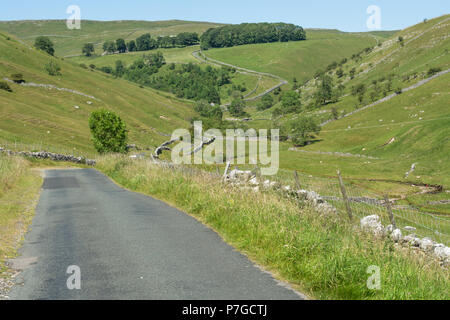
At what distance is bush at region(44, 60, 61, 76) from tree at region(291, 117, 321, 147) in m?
79.7

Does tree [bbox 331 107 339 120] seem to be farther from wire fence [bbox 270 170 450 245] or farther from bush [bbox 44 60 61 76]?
wire fence [bbox 270 170 450 245]

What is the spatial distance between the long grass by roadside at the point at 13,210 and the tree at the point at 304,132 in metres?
81.7

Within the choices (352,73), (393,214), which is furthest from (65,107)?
(352,73)

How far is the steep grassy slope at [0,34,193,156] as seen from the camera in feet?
269

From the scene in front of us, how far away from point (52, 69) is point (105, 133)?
2940 inches

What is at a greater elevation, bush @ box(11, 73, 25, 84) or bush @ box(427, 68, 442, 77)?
bush @ box(427, 68, 442, 77)

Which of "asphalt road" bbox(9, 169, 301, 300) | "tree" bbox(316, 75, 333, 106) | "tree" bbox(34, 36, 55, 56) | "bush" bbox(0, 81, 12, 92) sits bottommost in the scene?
"asphalt road" bbox(9, 169, 301, 300)

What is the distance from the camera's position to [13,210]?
18109 mm

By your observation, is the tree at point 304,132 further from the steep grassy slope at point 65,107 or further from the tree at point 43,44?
the tree at point 43,44

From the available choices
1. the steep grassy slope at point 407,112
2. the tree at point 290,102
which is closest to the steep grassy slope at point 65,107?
the tree at point 290,102

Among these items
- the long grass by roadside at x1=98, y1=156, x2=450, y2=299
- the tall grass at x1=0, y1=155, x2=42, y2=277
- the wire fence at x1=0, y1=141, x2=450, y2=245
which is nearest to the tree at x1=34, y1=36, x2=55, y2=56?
the tall grass at x1=0, y1=155, x2=42, y2=277

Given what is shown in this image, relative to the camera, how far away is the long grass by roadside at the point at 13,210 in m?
11.7

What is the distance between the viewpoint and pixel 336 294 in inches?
317

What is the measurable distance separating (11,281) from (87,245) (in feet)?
10.4
